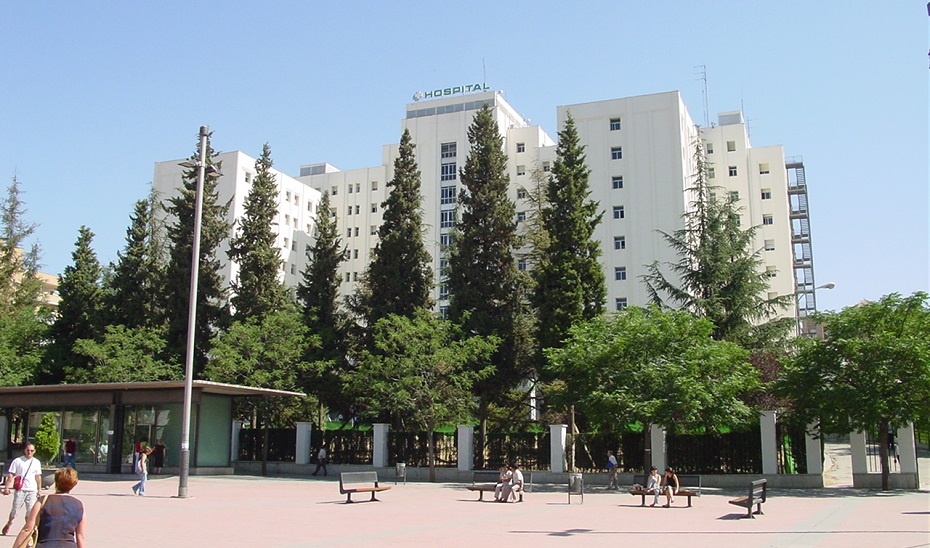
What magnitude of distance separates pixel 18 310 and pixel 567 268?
116 feet

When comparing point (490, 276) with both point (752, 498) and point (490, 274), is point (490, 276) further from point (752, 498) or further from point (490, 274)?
point (752, 498)

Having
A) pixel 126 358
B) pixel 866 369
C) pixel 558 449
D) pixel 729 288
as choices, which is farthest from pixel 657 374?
pixel 126 358

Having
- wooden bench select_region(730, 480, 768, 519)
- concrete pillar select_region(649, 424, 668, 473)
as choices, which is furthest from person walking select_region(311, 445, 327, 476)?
wooden bench select_region(730, 480, 768, 519)

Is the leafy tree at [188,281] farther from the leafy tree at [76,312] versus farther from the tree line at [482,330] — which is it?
the leafy tree at [76,312]

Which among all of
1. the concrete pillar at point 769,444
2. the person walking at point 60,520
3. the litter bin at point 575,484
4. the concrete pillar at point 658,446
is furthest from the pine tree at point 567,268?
the person walking at point 60,520

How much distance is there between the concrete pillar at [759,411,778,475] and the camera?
29375 millimetres

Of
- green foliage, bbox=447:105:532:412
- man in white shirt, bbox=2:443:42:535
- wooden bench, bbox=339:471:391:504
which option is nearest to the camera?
man in white shirt, bbox=2:443:42:535

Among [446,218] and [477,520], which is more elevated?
[446,218]

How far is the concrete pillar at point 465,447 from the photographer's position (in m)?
33.2

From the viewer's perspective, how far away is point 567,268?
122 feet

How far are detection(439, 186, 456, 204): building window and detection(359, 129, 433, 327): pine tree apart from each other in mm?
32350

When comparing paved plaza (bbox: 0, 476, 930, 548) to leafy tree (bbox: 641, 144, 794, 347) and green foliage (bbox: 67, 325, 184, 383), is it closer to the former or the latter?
leafy tree (bbox: 641, 144, 794, 347)

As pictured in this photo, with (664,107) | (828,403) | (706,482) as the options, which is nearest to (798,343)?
(828,403)

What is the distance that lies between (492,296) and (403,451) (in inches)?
354
